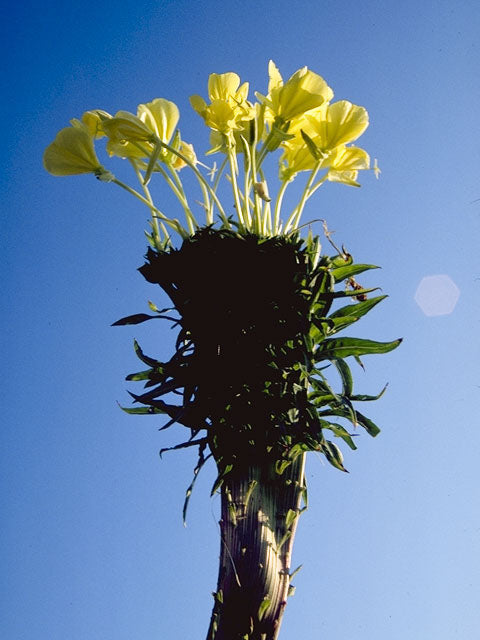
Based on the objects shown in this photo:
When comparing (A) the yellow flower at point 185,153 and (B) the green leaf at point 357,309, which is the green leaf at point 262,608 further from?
(A) the yellow flower at point 185,153

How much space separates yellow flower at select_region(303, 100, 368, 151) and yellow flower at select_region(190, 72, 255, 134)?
8.2 inches

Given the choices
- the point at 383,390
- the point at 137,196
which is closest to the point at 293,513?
the point at 383,390

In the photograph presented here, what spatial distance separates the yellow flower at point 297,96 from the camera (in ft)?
6.09

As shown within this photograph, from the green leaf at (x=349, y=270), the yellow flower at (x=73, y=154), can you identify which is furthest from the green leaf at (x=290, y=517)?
the yellow flower at (x=73, y=154)

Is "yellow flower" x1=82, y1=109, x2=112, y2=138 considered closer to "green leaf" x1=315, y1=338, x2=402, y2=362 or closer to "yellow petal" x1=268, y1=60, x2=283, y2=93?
"yellow petal" x1=268, y1=60, x2=283, y2=93

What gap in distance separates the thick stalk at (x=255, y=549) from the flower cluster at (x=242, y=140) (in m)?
0.70

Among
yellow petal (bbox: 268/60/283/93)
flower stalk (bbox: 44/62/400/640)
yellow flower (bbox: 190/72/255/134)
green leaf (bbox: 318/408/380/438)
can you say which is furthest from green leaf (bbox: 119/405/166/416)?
yellow petal (bbox: 268/60/283/93)

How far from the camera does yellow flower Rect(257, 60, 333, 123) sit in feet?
6.09

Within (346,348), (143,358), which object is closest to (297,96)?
(346,348)

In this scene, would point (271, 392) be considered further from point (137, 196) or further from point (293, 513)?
point (137, 196)

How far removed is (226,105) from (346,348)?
0.85 meters

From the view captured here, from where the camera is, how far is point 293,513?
1655mm

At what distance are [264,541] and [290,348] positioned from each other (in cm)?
51

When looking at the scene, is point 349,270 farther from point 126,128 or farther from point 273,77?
point 126,128
